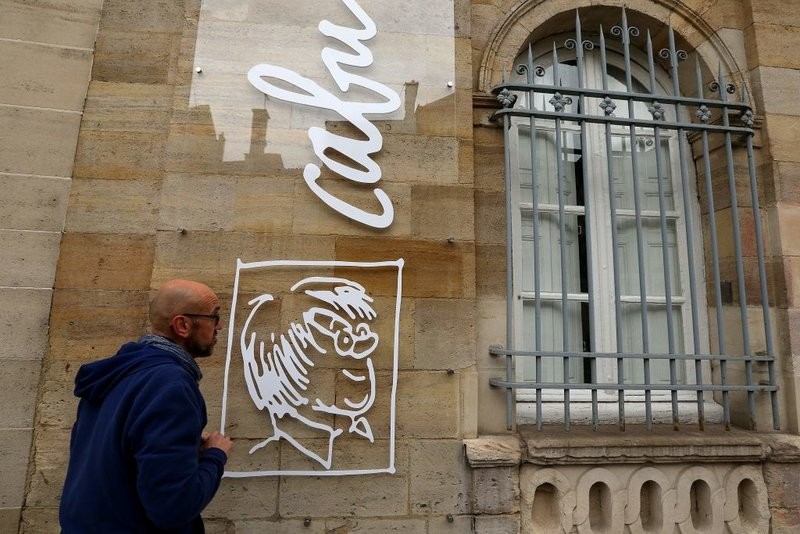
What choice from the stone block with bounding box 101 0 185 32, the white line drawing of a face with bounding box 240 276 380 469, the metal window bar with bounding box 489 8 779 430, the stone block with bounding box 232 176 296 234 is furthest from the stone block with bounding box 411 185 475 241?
the stone block with bounding box 101 0 185 32

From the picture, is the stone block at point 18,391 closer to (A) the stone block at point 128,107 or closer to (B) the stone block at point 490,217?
(A) the stone block at point 128,107

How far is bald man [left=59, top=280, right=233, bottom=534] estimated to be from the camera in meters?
1.60

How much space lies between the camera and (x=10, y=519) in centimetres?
274

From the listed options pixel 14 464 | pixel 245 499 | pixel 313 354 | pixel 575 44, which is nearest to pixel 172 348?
pixel 313 354

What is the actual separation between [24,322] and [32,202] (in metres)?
0.71

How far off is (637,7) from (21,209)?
14.7 ft

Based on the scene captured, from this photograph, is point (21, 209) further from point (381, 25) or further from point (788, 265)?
point (788, 265)

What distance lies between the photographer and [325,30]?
11.0ft

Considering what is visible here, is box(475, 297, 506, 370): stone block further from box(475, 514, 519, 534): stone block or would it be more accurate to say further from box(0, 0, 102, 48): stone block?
box(0, 0, 102, 48): stone block

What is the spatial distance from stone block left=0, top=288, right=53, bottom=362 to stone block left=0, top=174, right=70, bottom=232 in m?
0.39

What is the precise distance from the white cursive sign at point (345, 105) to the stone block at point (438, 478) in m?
1.36

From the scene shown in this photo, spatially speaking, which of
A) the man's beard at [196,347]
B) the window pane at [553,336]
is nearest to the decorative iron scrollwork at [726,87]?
the window pane at [553,336]

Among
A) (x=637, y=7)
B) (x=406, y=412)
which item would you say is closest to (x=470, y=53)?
(x=637, y=7)

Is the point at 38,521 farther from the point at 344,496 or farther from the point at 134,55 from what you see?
the point at 134,55
